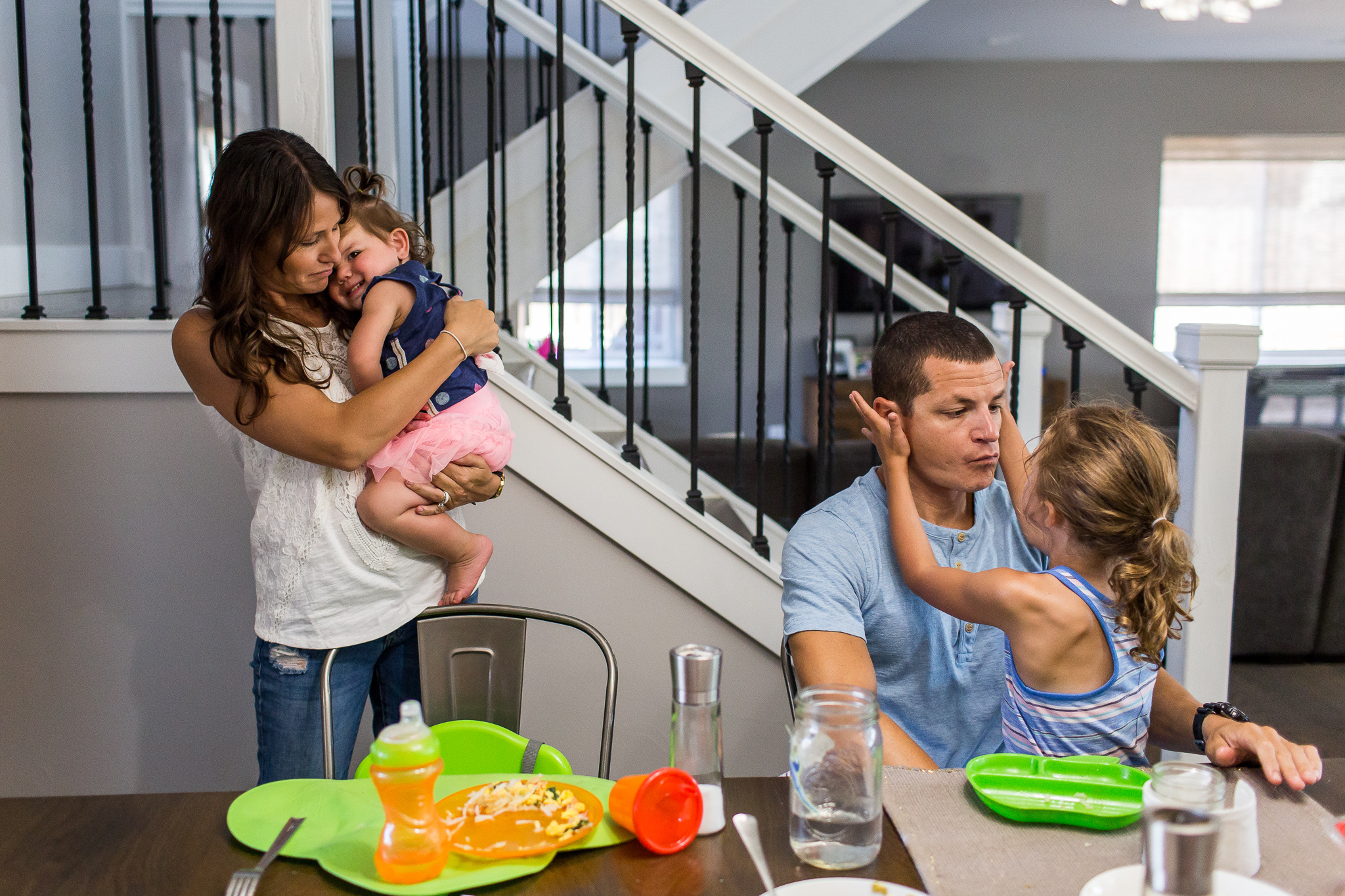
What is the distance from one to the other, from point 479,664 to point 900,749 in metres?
0.58

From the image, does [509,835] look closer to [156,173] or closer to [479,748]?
[479,748]

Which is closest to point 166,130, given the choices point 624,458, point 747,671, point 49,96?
point 49,96

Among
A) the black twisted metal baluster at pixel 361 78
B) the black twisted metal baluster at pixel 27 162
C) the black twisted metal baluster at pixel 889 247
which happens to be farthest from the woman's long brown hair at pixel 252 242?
the black twisted metal baluster at pixel 889 247

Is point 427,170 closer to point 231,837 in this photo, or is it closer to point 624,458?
point 624,458

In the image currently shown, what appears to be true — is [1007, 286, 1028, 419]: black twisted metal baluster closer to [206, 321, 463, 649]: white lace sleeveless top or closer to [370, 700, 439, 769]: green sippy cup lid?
[206, 321, 463, 649]: white lace sleeveless top

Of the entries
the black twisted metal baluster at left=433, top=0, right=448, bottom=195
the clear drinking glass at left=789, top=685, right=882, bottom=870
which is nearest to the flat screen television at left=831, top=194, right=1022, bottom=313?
the black twisted metal baluster at left=433, top=0, right=448, bottom=195

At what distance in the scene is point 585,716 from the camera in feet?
6.54

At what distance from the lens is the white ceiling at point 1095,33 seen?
5602 mm

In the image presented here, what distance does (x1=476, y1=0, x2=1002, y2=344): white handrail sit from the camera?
2.55m

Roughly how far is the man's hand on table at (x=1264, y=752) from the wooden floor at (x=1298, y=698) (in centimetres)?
214

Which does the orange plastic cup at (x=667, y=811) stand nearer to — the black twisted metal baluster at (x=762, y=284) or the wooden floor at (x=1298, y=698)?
the black twisted metal baluster at (x=762, y=284)

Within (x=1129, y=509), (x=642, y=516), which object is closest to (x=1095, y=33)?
(x=642, y=516)

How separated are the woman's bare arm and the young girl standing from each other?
0.77 m

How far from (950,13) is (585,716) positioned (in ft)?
16.9
